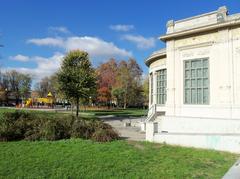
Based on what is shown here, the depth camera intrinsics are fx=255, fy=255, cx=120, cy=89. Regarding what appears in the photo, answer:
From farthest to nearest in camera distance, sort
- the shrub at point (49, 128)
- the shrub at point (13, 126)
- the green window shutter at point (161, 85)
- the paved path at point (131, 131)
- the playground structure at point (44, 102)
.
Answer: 1. the playground structure at point (44, 102)
2. the green window shutter at point (161, 85)
3. the paved path at point (131, 131)
4. the shrub at point (49, 128)
5. the shrub at point (13, 126)

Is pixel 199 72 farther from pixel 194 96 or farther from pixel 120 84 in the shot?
pixel 120 84

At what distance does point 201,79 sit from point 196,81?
1.25 ft

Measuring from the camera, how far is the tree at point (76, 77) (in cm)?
2961

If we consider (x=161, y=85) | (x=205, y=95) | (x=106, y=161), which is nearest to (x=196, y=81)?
(x=205, y=95)

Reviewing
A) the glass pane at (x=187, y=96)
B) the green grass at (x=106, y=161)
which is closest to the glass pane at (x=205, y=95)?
the glass pane at (x=187, y=96)

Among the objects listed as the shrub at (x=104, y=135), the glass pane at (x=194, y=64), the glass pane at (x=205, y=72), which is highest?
the glass pane at (x=194, y=64)

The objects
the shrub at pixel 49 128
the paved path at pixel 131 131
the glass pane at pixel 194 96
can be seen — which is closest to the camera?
the shrub at pixel 49 128

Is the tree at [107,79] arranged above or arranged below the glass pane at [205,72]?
above

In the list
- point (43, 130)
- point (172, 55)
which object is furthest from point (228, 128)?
point (43, 130)

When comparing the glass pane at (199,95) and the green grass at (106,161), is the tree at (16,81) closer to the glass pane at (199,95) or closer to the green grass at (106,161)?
the glass pane at (199,95)

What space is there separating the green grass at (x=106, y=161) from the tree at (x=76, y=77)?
1776 centimetres

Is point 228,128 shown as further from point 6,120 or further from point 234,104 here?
point 6,120

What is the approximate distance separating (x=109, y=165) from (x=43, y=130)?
246 inches

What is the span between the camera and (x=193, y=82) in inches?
672
